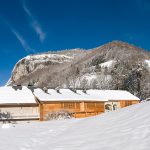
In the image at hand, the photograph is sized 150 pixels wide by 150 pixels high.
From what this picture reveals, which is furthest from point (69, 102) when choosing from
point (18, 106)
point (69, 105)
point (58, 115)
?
point (18, 106)

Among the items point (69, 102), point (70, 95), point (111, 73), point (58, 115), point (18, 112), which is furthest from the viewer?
point (111, 73)

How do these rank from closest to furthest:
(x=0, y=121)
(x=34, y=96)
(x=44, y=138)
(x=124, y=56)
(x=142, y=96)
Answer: (x=44, y=138) < (x=0, y=121) < (x=34, y=96) < (x=142, y=96) < (x=124, y=56)

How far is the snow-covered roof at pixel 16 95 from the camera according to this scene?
36.9m

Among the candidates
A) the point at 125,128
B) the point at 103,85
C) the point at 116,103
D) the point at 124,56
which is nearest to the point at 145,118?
the point at 125,128

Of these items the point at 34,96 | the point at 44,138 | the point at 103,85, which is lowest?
the point at 44,138

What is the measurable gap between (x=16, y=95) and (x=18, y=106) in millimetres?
2486

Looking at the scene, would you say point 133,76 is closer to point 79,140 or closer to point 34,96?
point 34,96

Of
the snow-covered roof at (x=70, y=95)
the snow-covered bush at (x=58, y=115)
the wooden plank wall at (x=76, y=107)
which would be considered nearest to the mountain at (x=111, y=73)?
the snow-covered roof at (x=70, y=95)

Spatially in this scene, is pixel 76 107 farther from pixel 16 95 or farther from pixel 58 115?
pixel 16 95

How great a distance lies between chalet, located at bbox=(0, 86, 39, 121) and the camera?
119 ft

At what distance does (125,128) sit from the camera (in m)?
7.74

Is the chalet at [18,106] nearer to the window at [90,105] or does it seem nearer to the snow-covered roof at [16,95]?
the snow-covered roof at [16,95]

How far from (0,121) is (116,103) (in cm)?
2056

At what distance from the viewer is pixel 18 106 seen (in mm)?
36812
